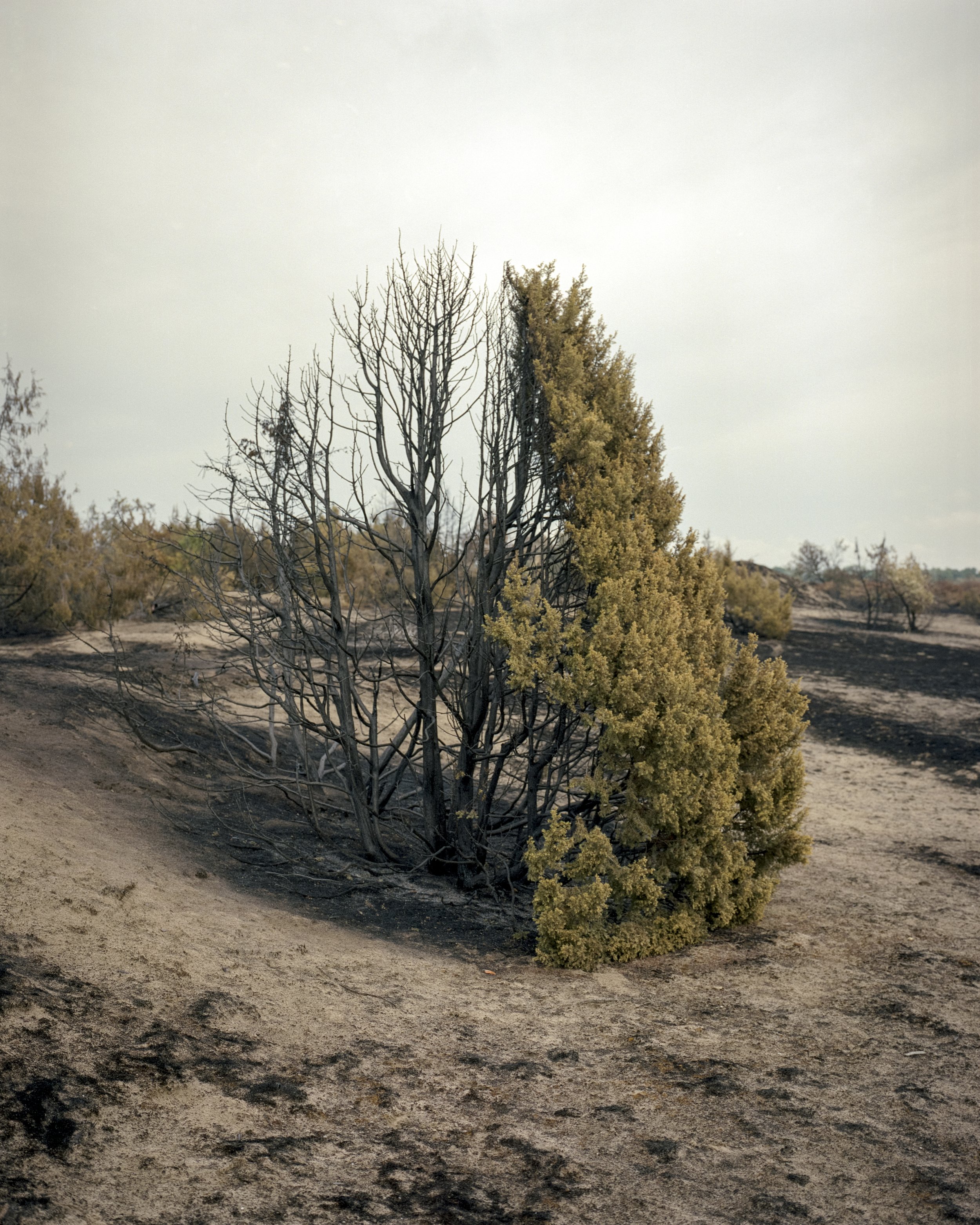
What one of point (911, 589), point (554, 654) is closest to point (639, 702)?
point (554, 654)

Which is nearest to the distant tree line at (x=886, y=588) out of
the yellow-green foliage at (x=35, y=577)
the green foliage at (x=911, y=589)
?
the green foliage at (x=911, y=589)

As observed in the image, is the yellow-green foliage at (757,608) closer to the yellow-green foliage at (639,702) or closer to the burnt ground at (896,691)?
the burnt ground at (896,691)

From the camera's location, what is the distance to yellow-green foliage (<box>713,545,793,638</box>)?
19.6 metres

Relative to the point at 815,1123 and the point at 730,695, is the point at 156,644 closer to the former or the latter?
the point at 730,695

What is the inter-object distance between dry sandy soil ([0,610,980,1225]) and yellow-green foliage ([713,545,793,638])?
1376cm

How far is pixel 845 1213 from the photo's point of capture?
8.50 ft

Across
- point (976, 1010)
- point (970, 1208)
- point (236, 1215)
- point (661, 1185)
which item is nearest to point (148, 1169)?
point (236, 1215)

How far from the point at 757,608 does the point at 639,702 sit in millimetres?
16135

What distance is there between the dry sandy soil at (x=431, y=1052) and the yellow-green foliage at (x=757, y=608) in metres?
13.8

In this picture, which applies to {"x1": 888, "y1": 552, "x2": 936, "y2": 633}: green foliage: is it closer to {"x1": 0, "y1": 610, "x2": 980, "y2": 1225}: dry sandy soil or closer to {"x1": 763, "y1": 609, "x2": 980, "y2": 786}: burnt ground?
{"x1": 763, "y1": 609, "x2": 980, "y2": 786}: burnt ground

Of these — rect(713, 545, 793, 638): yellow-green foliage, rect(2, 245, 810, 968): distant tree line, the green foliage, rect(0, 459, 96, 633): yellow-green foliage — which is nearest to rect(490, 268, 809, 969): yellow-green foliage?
rect(2, 245, 810, 968): distant tree line

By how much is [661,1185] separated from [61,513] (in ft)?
45.8

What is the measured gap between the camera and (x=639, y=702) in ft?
15.5

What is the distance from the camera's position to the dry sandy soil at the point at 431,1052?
102 inches
